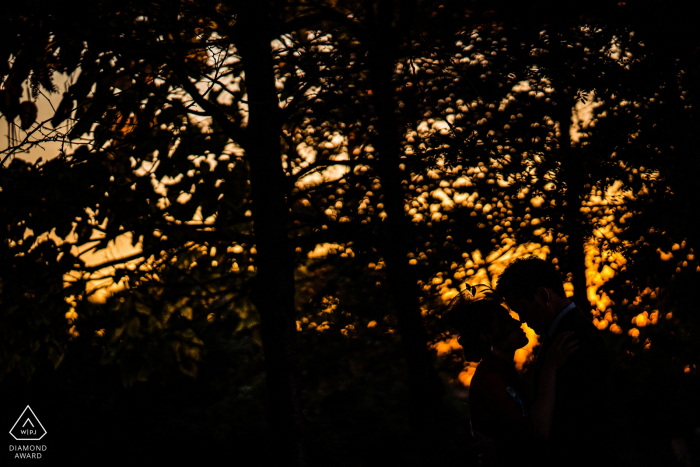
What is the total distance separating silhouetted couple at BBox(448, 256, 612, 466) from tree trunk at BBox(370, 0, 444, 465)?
461cm

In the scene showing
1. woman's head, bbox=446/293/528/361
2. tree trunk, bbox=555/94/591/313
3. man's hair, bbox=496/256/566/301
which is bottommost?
woman's head, bbox=446/293/528/361

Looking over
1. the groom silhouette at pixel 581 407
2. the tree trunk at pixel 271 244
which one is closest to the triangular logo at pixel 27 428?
the tree trunk at pixel 271 244

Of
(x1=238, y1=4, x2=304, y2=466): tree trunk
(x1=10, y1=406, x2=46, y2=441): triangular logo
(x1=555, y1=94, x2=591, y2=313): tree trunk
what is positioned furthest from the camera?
(x1=10, y1=406, x2=46, y2=441): triangular logo

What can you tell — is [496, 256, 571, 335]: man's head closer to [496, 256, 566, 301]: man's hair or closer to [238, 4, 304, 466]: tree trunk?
[496, 256, 566, 301]: man's hair

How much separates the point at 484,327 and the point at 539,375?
1.23 ft

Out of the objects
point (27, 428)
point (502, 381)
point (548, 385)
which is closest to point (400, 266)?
point (502, 381)

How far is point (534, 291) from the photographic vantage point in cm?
283

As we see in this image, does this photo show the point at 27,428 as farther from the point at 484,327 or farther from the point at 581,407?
the point at 581,407

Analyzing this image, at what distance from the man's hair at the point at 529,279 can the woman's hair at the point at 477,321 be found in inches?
4.2

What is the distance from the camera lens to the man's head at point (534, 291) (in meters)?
2.79

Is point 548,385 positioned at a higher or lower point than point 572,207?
lower

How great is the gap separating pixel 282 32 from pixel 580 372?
4.62 metres

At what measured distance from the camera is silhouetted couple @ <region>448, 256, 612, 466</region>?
8.29 feet

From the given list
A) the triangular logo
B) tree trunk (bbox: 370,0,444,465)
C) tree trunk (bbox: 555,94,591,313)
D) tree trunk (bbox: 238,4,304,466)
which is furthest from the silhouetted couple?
the triangular logo
